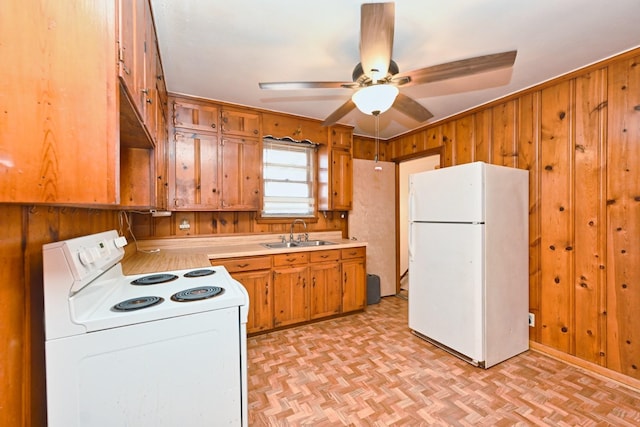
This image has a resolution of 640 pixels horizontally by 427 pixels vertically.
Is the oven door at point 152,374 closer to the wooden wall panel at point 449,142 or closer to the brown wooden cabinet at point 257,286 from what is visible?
the brown wooden cabinet at point 257,286

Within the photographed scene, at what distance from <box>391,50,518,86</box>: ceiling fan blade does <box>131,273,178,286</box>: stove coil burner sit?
1823 millimetres

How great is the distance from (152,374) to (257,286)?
1.71m

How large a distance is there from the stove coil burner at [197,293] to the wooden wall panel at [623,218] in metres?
2.85

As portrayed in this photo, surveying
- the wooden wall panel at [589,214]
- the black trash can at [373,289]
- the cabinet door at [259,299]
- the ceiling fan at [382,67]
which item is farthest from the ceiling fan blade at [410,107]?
the black trash can at [373,289]

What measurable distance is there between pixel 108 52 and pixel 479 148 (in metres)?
3.32

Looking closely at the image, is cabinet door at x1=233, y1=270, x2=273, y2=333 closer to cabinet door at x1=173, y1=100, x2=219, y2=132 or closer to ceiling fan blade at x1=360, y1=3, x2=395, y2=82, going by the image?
cabinet door at x1=173, y1=100, x2=219, y2=132

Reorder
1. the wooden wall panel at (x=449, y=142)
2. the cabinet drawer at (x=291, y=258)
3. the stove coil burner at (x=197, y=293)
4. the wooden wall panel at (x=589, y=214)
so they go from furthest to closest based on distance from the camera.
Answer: the wooden wall panel at (x=449, y=142) → the cabinet drawer at (x=291, y=258) → the wooden wall panel at (x=589, y=214) → the stove coil burner at (x=197, y=293)

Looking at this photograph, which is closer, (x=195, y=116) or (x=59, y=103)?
(x=59, y=103)

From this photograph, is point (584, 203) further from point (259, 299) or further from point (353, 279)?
point (259, 299)

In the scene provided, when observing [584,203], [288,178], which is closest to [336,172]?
[288,178]

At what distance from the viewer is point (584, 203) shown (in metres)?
2.27

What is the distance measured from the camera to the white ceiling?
158cm

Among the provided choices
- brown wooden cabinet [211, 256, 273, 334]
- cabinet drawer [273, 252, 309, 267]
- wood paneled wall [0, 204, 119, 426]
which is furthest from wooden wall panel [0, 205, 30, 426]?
cabinet drawer [273, 252, 309, 267]

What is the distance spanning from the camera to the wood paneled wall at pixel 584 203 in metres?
2.03
